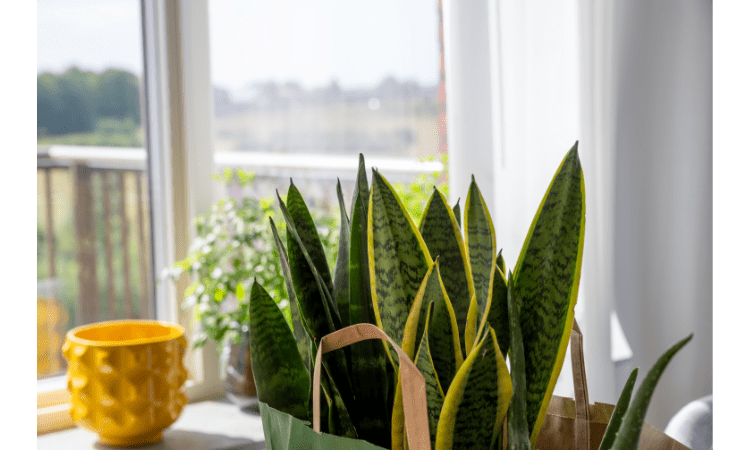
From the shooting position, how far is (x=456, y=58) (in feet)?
3.93

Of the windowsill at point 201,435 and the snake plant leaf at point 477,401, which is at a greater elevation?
the snake plant leaf at point 477,401

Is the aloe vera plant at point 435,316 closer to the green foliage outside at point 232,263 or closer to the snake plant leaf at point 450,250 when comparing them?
the snake plant leaf at point 450,250

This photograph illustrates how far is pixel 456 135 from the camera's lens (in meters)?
1.21

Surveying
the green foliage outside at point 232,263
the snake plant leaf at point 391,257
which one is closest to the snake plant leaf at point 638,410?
the snake plant leaf at point 391,257

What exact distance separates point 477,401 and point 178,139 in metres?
1.01

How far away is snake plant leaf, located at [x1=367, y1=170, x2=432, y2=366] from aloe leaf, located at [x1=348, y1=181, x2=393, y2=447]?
0.03 meters

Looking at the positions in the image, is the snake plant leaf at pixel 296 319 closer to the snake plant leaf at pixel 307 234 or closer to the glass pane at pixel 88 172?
the snake plant leaf at pixel 307 234

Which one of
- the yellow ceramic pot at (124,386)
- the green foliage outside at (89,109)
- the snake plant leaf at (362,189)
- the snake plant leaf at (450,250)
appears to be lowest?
the yellow ceramic pot at (124,386)
